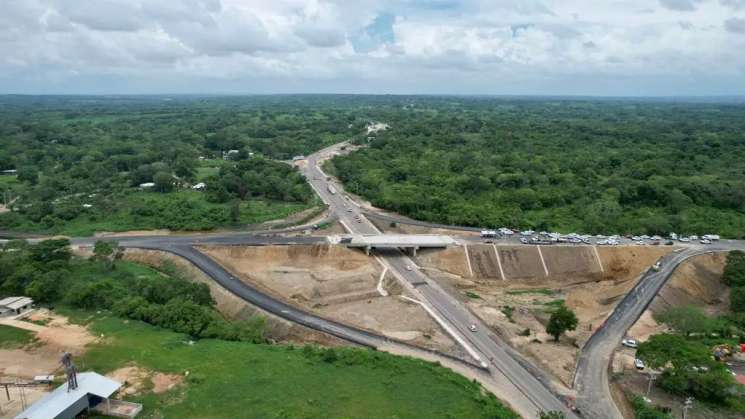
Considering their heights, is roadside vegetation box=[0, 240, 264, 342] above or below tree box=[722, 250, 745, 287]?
above

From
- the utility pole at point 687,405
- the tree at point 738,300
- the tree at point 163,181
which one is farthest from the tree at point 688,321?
the tree at point 163,181

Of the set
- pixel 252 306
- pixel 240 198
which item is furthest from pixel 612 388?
pixel 240 198

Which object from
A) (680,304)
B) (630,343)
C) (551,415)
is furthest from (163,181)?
(680,304)

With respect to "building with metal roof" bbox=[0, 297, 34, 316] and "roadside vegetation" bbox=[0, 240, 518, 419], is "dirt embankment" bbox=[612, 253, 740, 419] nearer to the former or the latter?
"roadside vegetation" bbox=[0, 240, 518, 419]

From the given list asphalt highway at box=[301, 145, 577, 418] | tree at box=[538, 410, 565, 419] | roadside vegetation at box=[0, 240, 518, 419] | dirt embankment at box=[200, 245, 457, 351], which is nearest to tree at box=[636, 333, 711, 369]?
asphalt highway at box=[301, 145, 577, 418]

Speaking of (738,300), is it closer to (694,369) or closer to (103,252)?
(694,369)

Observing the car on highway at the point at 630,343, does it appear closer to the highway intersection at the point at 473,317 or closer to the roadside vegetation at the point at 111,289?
the highway intersection at the point at 473,317
